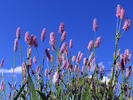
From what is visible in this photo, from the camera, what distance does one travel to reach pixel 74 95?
1490mm

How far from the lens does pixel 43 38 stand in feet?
4.10

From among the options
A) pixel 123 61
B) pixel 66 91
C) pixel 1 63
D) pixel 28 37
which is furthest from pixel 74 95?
pixel 1 63

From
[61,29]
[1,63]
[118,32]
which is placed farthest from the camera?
[1,63]

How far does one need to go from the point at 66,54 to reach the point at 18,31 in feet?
1.73

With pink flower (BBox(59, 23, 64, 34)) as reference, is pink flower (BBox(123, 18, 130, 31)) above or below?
below

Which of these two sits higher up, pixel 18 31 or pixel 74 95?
Answer: pixel 18 31

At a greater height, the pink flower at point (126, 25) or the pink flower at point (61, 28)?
the pink flower at point (61, 28)

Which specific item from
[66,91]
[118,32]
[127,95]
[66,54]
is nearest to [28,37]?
[118,32]

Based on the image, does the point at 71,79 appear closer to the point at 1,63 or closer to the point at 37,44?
the point at 1,63

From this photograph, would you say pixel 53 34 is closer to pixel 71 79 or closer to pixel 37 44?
pixel 37 44

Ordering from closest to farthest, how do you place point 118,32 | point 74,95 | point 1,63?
point 118,32
point 74,95
point 1,63

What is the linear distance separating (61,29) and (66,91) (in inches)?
26.6

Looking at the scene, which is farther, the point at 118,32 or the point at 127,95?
the point at 127,95

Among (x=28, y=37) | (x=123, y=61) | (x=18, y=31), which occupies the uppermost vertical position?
(x=18, y=31)
